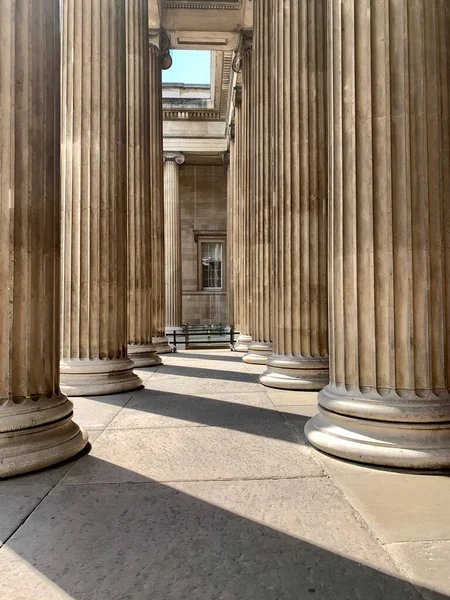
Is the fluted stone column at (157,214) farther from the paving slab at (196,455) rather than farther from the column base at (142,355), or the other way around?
the paving slab at (196,455)

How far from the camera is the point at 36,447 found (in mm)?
4910

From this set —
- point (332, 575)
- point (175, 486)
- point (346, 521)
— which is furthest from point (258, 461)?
point (332, 575)

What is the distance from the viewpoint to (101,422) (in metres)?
7.09

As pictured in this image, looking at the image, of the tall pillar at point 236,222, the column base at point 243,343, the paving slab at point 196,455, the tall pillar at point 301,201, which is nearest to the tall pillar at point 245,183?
the column base at point 243,343

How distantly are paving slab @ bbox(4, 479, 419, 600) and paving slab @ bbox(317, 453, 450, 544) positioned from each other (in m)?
0.17

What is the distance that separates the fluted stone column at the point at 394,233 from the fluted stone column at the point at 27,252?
295 cm

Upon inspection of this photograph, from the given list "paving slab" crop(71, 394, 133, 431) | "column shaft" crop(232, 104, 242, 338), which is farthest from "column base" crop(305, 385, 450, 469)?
"column shaft" crop(232, 104, 242, 338)

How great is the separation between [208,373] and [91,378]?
416cm

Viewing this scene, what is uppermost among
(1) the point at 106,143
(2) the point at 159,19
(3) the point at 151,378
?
(2) the point at 159,19

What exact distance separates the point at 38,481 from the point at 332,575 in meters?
2.90

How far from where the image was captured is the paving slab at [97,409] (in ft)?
23.2

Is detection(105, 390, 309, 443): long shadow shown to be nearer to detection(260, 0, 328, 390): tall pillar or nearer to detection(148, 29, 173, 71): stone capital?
detection(260, 0, 328, 390): tall pillar

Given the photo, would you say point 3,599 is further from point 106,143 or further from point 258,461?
point 106,143

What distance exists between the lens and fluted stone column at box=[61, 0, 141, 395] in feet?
31.4
